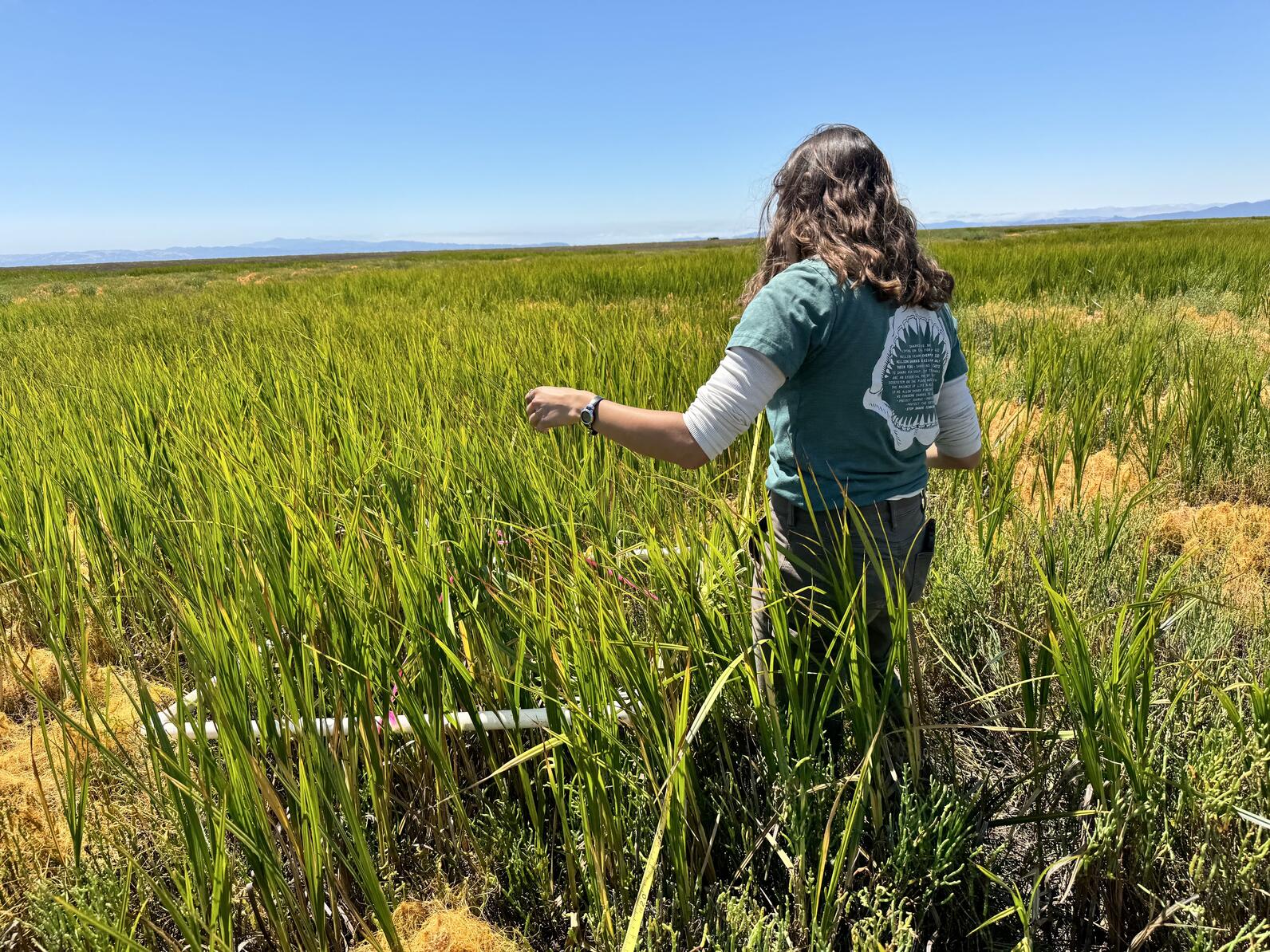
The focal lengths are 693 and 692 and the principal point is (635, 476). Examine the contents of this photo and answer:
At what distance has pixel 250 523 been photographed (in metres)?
1.46

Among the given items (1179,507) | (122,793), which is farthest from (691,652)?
(1179,507)

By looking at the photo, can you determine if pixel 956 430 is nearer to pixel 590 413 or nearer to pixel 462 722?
pixel 590 413

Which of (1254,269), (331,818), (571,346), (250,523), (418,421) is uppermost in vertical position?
(1254,269)

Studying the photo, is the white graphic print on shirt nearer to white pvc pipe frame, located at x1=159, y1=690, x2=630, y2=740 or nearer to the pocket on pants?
the pocket on pants

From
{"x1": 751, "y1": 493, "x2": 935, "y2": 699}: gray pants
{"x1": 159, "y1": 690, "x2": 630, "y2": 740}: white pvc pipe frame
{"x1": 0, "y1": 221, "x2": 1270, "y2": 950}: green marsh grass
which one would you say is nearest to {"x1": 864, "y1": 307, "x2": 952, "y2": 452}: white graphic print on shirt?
{"x1": 751, "y1": 493, "x2": 935, "y2": 699}: gray pants

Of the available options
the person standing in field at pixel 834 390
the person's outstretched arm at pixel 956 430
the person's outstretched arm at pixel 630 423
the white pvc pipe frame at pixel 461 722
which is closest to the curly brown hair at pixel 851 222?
the person standing in field at pixel 834 390

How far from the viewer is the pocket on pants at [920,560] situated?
118 centimetres

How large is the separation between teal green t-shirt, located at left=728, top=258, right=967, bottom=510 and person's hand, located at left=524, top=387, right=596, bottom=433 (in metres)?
0.26

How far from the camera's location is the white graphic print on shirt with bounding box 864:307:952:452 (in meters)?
1.05

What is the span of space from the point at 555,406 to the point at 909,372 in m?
0.55

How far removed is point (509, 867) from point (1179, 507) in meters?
2.28

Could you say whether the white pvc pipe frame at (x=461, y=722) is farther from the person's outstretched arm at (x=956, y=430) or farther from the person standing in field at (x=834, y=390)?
the person's outstretched arm at (x=956, y=430)

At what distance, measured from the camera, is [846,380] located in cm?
103

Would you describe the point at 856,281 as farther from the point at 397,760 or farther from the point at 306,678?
the point at 397,760
